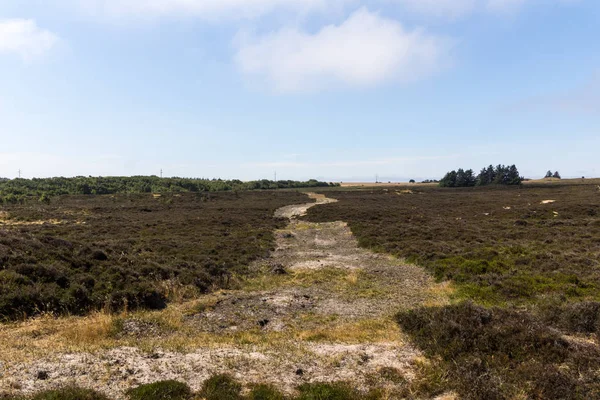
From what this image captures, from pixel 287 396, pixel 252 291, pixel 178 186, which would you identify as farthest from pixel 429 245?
pixel 178 186

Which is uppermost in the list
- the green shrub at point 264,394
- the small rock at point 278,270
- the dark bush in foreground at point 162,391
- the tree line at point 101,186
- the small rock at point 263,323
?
the tree line at point 101,186

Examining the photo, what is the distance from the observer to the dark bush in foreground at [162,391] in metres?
7.14

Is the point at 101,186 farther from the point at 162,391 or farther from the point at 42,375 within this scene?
the point at 162,391

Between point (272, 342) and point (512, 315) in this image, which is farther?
point (512, 315)

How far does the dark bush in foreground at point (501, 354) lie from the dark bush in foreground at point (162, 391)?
20.0 ft

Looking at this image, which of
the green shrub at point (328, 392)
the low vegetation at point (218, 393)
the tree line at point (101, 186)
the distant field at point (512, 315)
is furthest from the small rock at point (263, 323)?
the tree line at point (101, 186)

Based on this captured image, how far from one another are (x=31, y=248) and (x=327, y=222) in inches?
1366

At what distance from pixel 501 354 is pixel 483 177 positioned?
155913 mm

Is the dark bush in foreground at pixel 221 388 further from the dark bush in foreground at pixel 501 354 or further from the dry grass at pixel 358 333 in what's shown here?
the dark bush in foreground at pixel 501 354

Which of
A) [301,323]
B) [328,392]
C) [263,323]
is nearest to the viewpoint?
[328,392]

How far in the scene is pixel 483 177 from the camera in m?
145

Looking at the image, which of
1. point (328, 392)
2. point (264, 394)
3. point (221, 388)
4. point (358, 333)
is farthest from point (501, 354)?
point (221, 388)

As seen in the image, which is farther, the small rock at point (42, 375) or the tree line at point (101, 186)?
the tree line at point (101, 186)

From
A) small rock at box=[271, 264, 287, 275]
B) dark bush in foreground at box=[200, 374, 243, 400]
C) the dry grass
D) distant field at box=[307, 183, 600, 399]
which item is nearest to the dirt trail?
the dry grass
